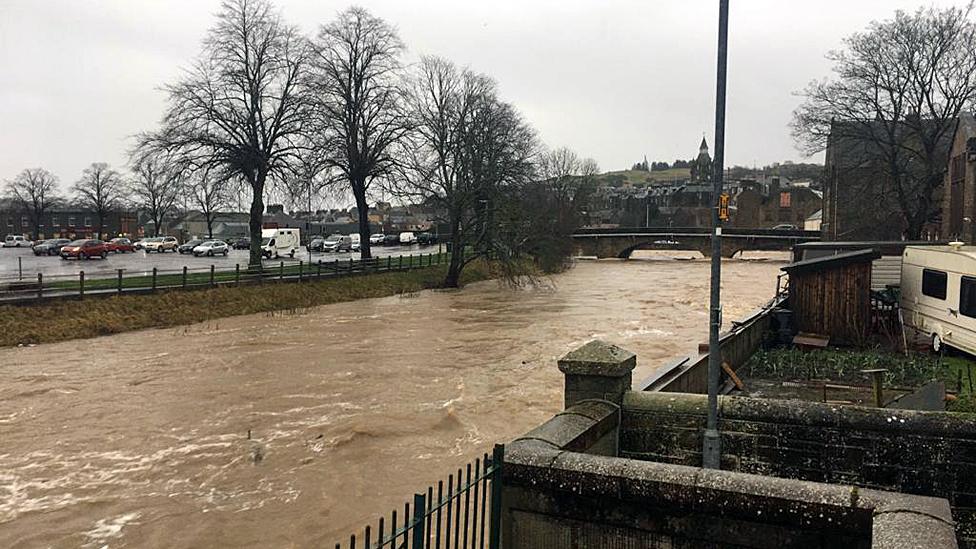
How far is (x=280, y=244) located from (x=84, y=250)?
46.5 ft

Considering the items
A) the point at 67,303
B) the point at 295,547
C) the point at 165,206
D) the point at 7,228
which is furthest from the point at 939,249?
the point at 7,228

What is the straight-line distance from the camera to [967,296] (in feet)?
49.9

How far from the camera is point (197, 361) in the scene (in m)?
20.6

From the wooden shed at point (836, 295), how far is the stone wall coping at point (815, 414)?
12.4 metres

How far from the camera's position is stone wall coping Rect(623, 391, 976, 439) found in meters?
5.41

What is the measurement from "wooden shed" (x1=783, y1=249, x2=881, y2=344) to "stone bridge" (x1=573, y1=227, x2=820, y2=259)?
57.0m

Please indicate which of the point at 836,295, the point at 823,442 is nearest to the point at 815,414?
the point at 823,442

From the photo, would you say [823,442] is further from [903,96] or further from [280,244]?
[280,244]

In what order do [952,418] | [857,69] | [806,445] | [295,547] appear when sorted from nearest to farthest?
1. [952,418]
2. [806,445]
3. [295,547]
4. [857,69]

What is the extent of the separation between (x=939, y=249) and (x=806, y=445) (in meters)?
14.4

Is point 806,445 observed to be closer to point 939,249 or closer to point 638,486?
point 638,486

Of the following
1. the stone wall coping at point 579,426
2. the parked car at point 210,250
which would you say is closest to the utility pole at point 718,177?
the stone wall coping at point 579,426

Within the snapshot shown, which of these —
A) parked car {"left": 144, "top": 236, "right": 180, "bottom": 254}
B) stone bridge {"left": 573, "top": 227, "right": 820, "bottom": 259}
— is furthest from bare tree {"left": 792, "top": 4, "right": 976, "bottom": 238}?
parked car {"left": 144, "top": 236, "right": 180, "bottom": 254}

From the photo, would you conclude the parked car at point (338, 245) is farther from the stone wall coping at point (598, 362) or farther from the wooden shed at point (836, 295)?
the stone wall coping at point (598, 362)
